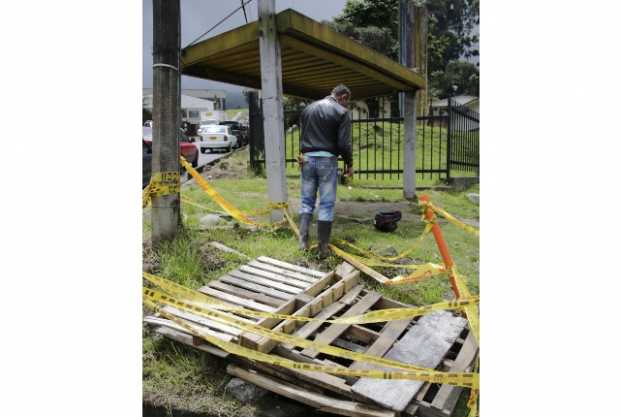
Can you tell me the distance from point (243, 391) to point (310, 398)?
1.12 ft

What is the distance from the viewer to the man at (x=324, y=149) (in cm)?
329

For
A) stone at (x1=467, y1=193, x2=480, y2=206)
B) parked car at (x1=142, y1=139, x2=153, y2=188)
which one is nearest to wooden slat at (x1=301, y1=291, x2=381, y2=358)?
stone at (x1=467, y1=193, x2=480, y2=206)

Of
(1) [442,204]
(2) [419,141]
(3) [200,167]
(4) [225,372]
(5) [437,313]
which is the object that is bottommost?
(4) [225,372]

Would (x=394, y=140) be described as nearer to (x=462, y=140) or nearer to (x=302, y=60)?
(x=462, y=140)

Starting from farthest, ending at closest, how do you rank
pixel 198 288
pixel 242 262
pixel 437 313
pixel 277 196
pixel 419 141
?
pixel 419 141 → pixel 277 196 → pixel 242 262 → pixel 198 288 → pixel 437 313

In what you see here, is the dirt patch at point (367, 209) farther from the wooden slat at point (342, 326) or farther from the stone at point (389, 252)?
the wooden slat at point (342, 326)

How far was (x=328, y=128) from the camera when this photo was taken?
3.30 metres

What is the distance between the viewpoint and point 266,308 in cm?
258

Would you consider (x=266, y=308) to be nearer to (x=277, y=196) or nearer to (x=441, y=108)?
(x=277, y=196)

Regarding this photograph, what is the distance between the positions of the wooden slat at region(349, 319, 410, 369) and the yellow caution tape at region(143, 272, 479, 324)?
0.09 meters

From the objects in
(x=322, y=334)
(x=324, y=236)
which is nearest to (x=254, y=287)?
(x=322, y=334)

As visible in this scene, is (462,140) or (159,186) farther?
(462,140)

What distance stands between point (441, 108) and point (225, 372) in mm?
4838

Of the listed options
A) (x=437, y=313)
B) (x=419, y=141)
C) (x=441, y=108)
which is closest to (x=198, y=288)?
(x=437, y=313)
